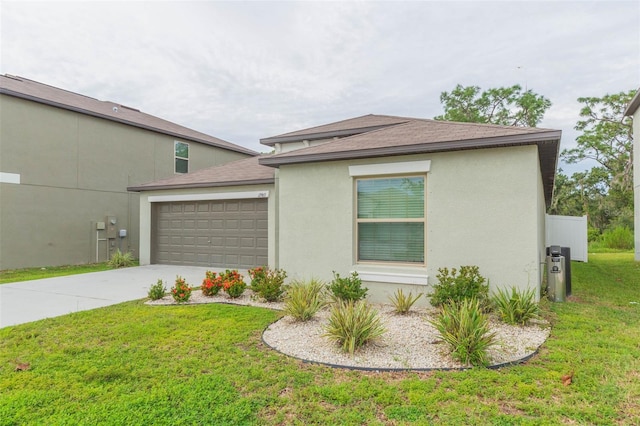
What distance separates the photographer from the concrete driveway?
659cm

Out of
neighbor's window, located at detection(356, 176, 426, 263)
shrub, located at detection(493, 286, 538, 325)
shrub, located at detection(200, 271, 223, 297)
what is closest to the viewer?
shrub, located at detection(493, 286, 538, 325)

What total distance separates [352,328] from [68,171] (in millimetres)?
13606

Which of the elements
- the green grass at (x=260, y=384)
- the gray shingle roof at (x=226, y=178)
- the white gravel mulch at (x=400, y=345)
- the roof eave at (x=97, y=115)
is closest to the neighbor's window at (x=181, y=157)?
the roof eave at (x=97, y=115)

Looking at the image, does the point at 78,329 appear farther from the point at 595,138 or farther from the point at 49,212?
the point at 595,138

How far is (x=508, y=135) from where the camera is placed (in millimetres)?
5918

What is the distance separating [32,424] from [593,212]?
3525 centimetres

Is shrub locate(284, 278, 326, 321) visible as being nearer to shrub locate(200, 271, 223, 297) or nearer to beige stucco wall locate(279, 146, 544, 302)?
beige stucco wall locate(279, 146, 544, 302)

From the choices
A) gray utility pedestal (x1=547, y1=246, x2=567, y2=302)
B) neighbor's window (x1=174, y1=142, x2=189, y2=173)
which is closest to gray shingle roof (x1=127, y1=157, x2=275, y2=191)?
neighbor's window (x1=174, y1=142, x2=189, y2=173)

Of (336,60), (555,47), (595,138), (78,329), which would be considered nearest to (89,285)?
(78,329)

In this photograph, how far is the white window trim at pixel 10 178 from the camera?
11.8 meters

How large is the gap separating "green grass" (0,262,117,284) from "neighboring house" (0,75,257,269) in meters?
0.36

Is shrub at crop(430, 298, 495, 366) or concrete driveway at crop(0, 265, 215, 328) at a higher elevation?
shrub at crop(430, 298, 495, 366)

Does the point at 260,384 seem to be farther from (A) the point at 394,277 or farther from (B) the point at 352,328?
(A) the point at 394,277

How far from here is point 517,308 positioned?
5.47 metres
